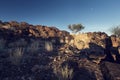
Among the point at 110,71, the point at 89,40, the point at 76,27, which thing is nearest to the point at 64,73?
the point at 110,71

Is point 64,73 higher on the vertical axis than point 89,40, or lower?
lower

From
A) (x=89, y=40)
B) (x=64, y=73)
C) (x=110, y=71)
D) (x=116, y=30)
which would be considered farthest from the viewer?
(x=116, y=30)

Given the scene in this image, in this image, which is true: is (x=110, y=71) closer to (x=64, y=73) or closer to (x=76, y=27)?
(x=64, y=73)

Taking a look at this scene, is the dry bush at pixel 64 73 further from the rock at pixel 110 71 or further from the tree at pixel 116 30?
the tree at pixel 116 30

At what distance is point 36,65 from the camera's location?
13695mm

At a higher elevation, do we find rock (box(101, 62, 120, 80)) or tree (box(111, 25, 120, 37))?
tree (box(111, 25, 120, 37))

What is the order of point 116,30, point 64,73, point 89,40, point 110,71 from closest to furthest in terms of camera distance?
1. point 64,73
2. point 110,71
3. point 89,40
4. point 116,30

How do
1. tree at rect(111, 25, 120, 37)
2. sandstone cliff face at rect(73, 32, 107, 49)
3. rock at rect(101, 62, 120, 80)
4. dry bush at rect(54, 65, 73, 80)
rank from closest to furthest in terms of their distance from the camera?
dry bush at rect(54, 65, 73, 80), rock at rect(101, 62, 120, 80), sandstone cliff face at rect(73, 32, 107, 49), tree at rect(111, 25, 120, 37)

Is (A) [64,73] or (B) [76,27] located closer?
(A) [64,73]

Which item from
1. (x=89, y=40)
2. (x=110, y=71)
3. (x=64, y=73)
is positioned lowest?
(x=110, y=71)

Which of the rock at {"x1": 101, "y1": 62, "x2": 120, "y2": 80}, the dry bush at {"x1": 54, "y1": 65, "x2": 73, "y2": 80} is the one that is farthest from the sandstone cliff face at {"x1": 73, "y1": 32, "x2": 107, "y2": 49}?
the dry bush at {"x1": 54, "y1": 65, "x2": 73, "y2": 80}

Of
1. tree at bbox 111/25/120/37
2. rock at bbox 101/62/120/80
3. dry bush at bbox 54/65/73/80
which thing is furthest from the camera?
tree at bbox 111/25/120/37

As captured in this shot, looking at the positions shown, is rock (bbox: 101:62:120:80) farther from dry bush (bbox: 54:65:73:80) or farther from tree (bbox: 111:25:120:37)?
tree (bbox: 111:25:120:37)

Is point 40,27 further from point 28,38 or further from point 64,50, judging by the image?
point 64,50
